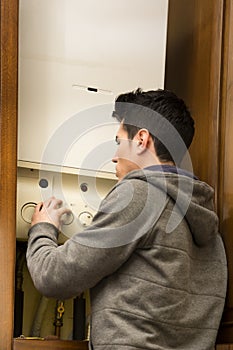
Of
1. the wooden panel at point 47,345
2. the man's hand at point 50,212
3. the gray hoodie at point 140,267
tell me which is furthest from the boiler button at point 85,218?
the wooden panel at point 47,345

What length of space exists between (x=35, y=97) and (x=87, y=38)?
0.62 ft

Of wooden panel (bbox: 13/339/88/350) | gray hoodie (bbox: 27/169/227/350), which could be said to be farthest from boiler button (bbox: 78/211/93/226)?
wooden panel (bbox: 13/339/88/350)

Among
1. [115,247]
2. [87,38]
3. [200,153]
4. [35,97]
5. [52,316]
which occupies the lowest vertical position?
[52,316]

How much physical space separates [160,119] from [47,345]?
50 cm

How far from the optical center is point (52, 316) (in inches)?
70.6

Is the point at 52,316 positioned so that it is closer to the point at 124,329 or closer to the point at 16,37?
the point at 124,329

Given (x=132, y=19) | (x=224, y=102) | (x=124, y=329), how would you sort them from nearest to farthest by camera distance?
1. (x=124, y=329)
2. (x=224, y=102)
3. (x=132, y=19)

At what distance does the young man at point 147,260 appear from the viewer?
133 cm

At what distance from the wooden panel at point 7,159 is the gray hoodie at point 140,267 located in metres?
0.05

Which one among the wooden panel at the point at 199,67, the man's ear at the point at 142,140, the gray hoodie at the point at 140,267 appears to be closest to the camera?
the gray hoodie at the point at 140,267

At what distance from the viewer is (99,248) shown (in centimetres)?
132

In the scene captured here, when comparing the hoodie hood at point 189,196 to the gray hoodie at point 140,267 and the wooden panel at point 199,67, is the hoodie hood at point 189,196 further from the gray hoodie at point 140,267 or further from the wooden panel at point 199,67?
the wooden panel at point 199,67

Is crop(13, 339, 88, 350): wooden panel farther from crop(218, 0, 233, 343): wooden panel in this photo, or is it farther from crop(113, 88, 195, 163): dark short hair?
crop(113, 88, 195, 163): dark short hair

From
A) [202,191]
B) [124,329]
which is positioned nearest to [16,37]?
[202,191]
